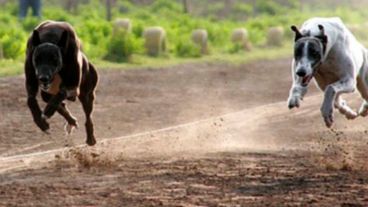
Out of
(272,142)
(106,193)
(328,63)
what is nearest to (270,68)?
(272,142)

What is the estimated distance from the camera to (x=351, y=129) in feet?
43.3

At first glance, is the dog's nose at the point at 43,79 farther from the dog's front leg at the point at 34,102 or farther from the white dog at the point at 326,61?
the white dog at the point at 326,61

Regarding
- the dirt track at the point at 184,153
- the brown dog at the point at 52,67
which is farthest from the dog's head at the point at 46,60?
the dirt track at the point at 184,153

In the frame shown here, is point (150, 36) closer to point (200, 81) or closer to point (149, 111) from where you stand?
point (200, 81)

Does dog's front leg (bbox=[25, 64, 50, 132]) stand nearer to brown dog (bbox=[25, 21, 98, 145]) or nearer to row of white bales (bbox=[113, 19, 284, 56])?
brown dog (bbox=[25, 21, 98, 145])

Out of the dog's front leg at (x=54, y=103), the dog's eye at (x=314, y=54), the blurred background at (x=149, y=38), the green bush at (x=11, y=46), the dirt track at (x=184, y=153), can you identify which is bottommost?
the blurred background at (x=149, y=38)

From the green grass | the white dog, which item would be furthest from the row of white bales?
the white dog

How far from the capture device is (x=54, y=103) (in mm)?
9398

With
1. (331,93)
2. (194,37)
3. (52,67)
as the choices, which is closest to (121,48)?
(194,37)

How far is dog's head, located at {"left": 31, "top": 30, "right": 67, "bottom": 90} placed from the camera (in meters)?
9.05

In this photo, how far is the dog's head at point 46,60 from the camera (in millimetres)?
9047

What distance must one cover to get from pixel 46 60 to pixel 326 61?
2568 mm

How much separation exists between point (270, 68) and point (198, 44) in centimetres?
249

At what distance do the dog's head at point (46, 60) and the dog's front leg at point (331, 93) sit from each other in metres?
2.33
